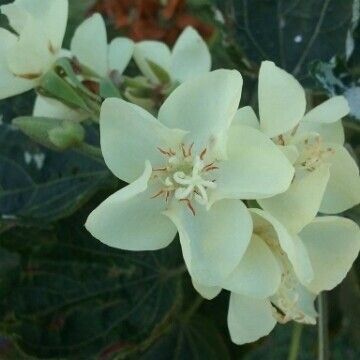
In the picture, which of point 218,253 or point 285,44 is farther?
point 285,44

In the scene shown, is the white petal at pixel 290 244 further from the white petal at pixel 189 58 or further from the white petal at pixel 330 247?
the white petal at pixel 189 58

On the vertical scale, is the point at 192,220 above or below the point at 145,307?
above

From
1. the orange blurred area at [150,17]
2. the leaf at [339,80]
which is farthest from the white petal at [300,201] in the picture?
the orange blurred area at [150,17]

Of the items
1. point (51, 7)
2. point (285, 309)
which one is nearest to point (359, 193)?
point (285, 309)

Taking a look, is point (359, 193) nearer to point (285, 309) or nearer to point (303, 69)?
point (285, 309)

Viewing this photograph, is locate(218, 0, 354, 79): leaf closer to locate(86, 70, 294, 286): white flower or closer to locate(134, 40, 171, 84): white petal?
locate(134, 40, 171, 84): white petal

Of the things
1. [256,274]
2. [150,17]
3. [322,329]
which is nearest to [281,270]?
[256,274]

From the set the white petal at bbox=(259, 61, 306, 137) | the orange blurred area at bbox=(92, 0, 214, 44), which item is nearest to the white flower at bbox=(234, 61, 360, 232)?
the white petal at bbox=(259, 61, 306, 137)
